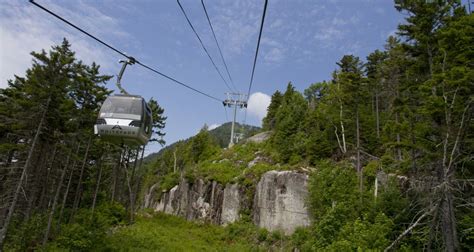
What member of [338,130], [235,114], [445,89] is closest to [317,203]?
[338,130]

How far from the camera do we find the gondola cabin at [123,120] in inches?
413

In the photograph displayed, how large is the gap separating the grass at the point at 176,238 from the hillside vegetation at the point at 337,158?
0.45 feet

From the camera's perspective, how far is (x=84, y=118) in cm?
2194

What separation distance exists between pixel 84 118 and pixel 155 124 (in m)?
13.5

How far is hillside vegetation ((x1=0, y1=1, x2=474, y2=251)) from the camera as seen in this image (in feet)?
46.6

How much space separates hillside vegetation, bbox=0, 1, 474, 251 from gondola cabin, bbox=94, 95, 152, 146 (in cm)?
1040

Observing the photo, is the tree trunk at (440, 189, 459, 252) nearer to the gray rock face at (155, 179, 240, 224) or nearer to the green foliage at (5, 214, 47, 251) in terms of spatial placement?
the gray rock face at (155, 179, 240, 224)

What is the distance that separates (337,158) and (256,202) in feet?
27.8

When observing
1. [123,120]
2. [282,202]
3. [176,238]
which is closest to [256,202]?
[282,202]

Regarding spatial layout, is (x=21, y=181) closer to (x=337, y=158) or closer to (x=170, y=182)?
(x=337, y=158)

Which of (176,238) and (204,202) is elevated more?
(204,202)

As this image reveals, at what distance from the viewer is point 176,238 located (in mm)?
26938

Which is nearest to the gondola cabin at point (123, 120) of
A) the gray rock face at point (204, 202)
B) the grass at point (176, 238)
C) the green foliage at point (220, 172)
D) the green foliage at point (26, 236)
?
the grass at point (176, 238)

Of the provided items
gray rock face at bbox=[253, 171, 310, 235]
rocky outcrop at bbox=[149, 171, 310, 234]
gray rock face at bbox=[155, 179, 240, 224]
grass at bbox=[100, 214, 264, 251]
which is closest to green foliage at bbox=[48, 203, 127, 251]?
grass at bbox=[100, 214, 264, 251]
